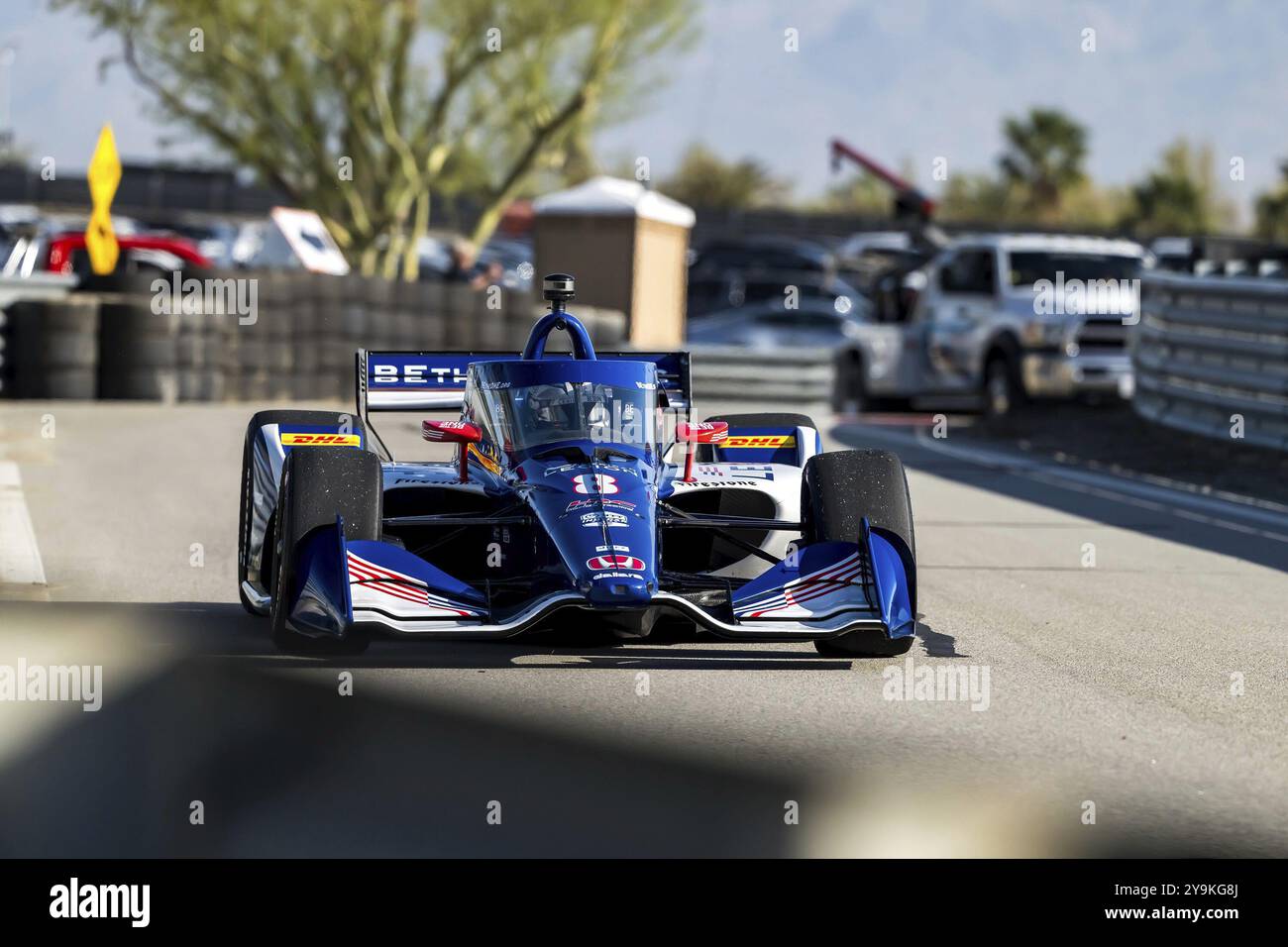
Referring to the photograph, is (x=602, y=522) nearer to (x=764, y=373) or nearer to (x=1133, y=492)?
(x=1133, y=492)

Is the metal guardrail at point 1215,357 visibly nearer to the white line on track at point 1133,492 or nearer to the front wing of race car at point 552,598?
the white line on track at point 1133,492

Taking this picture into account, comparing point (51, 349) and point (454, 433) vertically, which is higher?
point (51, 349)

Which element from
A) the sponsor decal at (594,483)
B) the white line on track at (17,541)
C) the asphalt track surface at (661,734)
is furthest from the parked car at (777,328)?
the sponsor decal at (594,483)

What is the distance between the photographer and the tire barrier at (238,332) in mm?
19734

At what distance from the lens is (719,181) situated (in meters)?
92.4

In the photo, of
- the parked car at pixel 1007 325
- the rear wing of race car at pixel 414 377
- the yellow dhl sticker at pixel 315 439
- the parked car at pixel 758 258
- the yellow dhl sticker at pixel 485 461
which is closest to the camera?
the yellow dhl sticker at pixel 485 461

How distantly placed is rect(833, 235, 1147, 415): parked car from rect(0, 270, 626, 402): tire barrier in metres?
3.09

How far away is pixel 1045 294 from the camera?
20.4m

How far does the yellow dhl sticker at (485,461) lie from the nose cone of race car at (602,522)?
10.3 inches

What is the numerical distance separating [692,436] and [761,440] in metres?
0.88

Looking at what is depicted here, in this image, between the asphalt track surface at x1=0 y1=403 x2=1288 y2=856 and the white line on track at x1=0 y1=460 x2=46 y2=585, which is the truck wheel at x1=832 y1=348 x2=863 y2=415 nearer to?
the white line on track at x1=0 y1=460 x2=46 y2=585

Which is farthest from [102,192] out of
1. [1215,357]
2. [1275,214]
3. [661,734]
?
[1275,214]

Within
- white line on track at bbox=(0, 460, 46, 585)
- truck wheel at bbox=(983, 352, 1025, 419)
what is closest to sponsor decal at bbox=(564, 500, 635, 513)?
white line on track at bbox=(0, 460, 46, 585)
